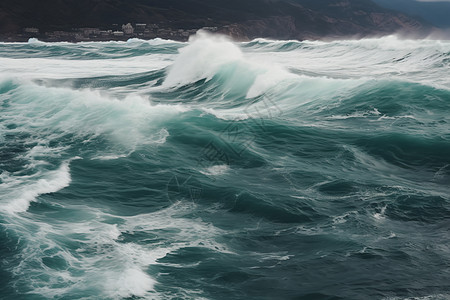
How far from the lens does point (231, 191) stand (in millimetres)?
14148

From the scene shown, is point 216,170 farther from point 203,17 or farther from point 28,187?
point 203,17

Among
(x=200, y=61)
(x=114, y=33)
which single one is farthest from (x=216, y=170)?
(x=114, y=33)

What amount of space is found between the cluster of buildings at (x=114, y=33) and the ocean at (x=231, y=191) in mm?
55853

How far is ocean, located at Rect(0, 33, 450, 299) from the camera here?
9852 mm

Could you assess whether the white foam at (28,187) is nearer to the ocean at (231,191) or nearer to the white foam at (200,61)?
the ocean at (231,191)

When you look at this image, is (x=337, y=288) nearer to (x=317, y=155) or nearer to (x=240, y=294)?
(x=240, y=294)

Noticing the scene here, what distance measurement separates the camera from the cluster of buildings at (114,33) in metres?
82.8

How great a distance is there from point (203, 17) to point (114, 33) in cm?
3130

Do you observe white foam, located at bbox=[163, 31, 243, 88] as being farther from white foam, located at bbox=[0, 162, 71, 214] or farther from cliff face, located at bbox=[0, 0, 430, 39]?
cliff face, located at bbox=[0, 0, 430, 39]

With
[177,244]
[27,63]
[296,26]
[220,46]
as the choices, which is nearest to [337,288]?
[177,244]

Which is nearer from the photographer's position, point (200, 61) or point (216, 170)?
point (216, 170)

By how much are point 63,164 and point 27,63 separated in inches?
1234

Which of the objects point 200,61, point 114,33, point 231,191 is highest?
point 114,33

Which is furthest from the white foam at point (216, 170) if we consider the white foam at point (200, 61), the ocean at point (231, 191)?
the white foam at point (200, 61)
